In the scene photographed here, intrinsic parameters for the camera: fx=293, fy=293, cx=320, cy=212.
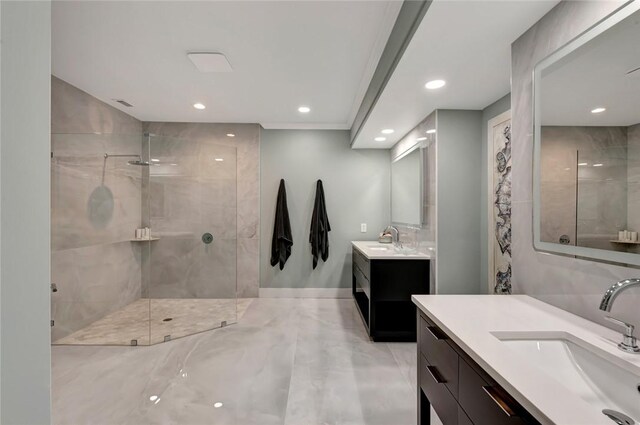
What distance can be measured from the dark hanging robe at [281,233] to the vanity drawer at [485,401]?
320 cm

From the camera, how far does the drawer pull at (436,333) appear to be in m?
1.18

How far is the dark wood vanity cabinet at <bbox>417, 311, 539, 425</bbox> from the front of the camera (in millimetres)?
787

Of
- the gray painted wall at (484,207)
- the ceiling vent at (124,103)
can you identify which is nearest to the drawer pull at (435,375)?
the gray painted wall at (484,207)

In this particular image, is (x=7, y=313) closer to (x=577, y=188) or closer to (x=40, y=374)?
(x=40, y=374)

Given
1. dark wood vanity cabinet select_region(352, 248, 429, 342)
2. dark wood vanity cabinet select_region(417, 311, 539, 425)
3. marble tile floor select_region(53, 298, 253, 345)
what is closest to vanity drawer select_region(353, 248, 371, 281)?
dark wood vanity cabinet select_region(352, 248, 429, 342)

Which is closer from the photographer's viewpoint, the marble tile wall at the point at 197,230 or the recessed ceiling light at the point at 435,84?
the recessed ceiling light at the point at 435,84

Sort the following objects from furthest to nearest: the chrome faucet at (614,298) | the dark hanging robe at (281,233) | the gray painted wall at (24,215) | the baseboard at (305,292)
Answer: the baseboard at (305,292)
the dark hanging robe at (281,233)
the chrome faucet at (614,298)
the gray painted wall at (24,215)

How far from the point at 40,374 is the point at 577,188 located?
1.71m

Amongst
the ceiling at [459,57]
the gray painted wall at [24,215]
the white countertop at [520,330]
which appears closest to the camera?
the gray painted wall at [24,215]

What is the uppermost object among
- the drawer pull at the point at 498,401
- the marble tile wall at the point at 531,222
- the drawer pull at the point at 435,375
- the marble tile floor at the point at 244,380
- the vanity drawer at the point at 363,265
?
the marble tile wall at the point at 531,222

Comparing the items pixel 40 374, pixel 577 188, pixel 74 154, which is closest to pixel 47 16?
pixel 40 374

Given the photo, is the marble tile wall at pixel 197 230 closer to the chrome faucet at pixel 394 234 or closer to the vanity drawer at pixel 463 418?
the chrome faucet at pixel 394 234

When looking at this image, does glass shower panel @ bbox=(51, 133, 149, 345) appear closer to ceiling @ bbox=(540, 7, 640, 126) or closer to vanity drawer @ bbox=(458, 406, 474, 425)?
vanity drawer @ bbox=(458, 406, 474, 425)

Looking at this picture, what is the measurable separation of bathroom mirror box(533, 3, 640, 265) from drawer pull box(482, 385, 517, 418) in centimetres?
67
